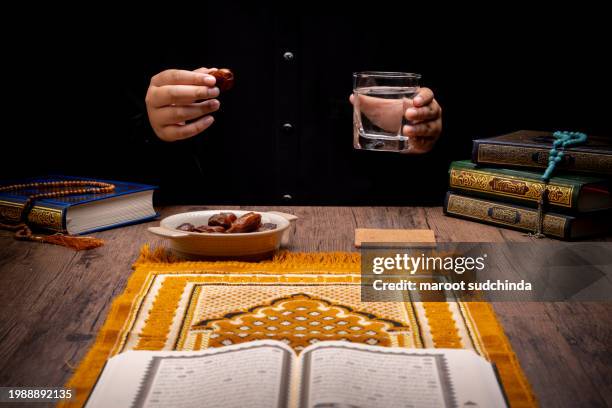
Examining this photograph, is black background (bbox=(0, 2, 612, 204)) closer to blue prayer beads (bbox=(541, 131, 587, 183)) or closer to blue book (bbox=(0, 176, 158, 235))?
blue book (bbox=(0, 176, 158, 235))

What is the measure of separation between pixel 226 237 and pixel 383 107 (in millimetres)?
467

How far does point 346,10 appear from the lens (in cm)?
242

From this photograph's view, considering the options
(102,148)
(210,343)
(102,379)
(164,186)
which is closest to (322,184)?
(164,186)

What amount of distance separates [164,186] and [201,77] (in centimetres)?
80

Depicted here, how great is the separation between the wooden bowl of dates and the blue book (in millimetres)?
266

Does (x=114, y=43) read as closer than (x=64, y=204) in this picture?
No

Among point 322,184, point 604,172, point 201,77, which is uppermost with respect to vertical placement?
point 201,77

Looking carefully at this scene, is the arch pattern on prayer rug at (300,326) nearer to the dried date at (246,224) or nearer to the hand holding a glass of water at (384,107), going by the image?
the dried date at (246,224)

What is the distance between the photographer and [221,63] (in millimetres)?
2438

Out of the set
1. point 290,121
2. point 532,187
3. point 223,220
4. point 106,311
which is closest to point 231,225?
point 223,220

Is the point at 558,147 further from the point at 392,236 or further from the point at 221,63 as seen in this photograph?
the point at 221,63

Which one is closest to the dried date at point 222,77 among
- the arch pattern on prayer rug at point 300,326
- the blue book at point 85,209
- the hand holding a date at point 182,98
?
the hand holding a date at point 182,98

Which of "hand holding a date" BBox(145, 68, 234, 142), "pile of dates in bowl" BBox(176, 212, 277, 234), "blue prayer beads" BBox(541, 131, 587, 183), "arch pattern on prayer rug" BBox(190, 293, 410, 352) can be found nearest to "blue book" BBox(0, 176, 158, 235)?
"hand holding a date" BBox(145, 68, 234, 142)

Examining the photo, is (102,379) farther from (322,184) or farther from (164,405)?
(322,184)
